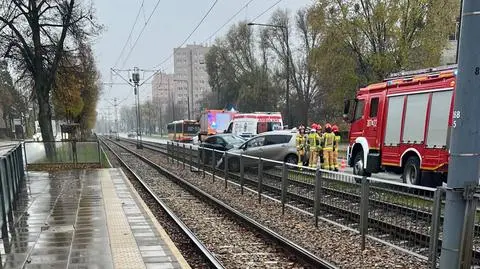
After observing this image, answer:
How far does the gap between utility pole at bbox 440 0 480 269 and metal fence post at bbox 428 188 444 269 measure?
2.09 meters

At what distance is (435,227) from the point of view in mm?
5336

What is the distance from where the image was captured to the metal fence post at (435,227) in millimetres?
5258

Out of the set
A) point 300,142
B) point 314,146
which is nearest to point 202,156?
point 300,142

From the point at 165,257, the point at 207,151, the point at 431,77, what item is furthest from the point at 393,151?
the point at 165,257

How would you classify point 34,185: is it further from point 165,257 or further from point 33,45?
point 33,45

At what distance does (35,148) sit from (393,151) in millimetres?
15586

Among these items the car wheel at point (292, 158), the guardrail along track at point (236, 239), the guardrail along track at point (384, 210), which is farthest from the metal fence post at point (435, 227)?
the car wheel at point (292, 158)

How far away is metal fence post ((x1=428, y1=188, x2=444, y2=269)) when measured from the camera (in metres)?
5.26

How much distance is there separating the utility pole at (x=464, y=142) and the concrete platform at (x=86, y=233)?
3.50 metres

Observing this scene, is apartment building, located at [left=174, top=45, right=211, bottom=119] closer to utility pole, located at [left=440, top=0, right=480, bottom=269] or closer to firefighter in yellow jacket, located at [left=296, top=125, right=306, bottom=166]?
firefighter in yellow jacket, located at [left=296, top=125, right=306, bottom=166]

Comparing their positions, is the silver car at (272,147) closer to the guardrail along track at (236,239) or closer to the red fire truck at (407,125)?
the red fire truck at (407,125)

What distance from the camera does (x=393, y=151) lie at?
1369cm

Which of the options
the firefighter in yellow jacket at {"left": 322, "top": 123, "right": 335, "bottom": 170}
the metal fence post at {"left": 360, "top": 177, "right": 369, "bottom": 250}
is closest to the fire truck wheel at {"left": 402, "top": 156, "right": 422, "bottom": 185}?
the firefighter in yellow jacket at {"left": 322, "top": 123, "right": 335, "bottom": 170}

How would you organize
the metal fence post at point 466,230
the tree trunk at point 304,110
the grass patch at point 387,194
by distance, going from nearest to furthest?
1. the metal fence post at point 466,230
2. the grass patch at point 387,194
3. the tree trunk at point 304,110
